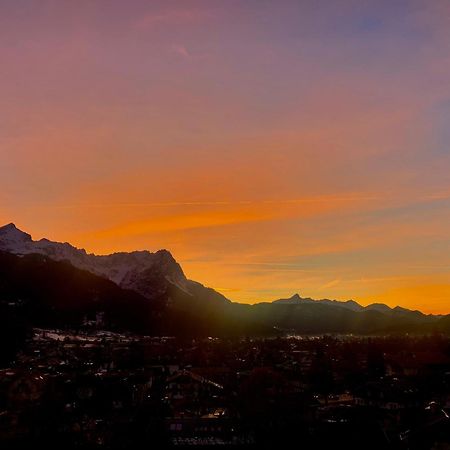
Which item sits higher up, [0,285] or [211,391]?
[0,285]

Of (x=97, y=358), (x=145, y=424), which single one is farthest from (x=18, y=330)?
(x=145, y=424)

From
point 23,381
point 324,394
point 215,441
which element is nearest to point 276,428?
point 215,441

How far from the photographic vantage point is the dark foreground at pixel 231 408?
136 ft

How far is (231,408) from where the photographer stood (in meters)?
53.7

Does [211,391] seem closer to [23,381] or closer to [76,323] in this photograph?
[23,381]

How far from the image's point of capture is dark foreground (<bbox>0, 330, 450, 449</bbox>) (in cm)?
4134

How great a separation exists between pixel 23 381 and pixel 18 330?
74531 millimetres

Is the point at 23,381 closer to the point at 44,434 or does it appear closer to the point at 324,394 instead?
the point at 44,434

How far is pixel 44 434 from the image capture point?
133 feet

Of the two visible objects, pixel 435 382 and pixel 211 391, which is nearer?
pixel 211 391

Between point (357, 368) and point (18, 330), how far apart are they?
75533 millimetres

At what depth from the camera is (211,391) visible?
67.9 m

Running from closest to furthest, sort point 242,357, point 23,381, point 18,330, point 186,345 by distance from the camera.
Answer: point 23,381, point 242,357, point 18,330, point 186,345

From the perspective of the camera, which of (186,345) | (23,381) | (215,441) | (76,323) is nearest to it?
(215,441)
